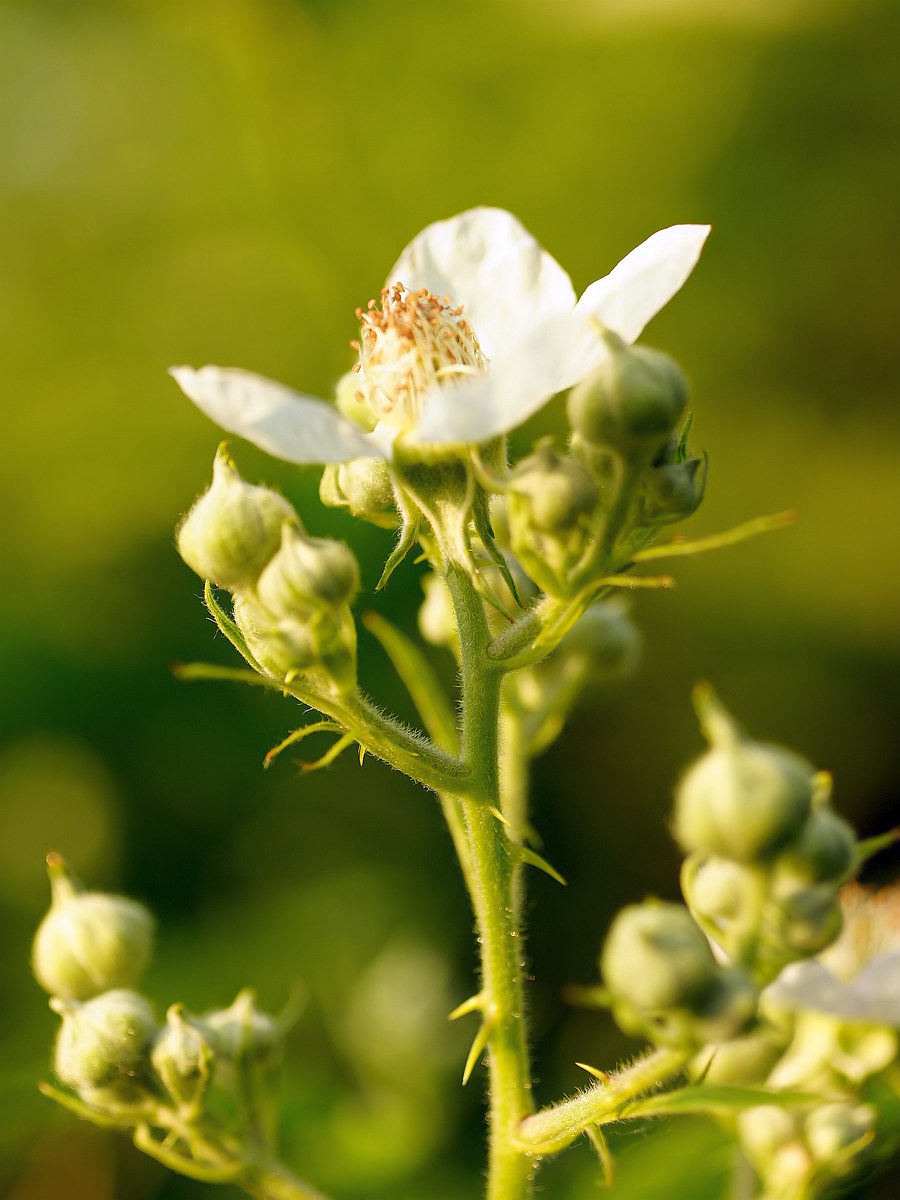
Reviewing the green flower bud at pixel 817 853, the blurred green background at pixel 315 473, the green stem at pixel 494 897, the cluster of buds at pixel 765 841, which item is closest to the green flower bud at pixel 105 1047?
the green stem at pixel 494 897

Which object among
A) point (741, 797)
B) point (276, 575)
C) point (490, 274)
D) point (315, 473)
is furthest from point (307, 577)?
point (315, 473)

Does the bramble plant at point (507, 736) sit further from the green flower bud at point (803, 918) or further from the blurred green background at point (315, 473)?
the blurred green background at point (315, 473)

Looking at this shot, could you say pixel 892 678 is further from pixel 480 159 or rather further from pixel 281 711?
pixel 480 159

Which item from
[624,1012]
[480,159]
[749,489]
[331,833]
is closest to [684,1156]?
[331,833]

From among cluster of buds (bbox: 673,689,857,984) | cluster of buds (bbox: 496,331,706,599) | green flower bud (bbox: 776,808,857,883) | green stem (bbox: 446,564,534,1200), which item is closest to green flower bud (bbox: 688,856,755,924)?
cluster of buds (bbox: 673,689,857,984)

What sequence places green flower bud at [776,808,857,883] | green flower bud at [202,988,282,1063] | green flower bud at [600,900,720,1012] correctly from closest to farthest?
green flower bud at [600,900,720,1012]
green flower bud at [776,808,857,883]
green flower bud at [202,988,282,1063]

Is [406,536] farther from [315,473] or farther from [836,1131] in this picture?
[315,473]

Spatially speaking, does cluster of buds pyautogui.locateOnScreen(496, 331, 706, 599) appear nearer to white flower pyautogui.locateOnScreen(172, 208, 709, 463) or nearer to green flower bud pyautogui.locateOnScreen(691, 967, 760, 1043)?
white flower pyautogui.locateOnScreen(172, 208, 709, 463)
